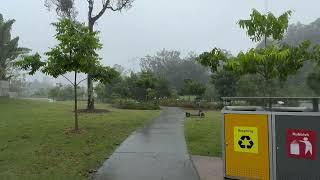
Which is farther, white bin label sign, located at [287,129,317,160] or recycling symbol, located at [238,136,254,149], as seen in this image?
recycling symbol, located at [238,136,254,149]

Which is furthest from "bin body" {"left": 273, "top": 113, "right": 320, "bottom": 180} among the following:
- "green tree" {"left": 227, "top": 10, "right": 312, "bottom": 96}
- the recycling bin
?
"green tree" {"left": 227, "top": 10, "right": 312, "bottom": 96}

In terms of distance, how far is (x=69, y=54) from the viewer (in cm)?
1505

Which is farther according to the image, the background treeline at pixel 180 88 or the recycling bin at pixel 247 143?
the background treeline at pixel 180 88

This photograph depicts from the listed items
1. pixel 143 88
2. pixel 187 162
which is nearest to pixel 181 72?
pixel 143 88

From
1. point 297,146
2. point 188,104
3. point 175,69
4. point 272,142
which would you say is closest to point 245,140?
point 272,142

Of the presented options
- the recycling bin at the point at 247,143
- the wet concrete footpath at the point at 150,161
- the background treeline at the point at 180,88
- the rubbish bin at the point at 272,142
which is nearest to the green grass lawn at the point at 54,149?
the wet concrete footpath at the point at 150,161

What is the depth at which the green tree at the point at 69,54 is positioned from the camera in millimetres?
14680

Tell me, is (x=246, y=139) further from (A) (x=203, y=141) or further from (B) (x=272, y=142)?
(A) (x=203, y=141)

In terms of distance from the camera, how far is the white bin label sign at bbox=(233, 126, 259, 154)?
7586 mm

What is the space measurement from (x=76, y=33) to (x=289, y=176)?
9.48 metres

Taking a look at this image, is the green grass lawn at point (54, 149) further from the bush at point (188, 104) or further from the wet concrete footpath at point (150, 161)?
the bush at point (188, 104)

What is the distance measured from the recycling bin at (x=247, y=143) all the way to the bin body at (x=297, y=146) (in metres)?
0.16

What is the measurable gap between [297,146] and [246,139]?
91 cm

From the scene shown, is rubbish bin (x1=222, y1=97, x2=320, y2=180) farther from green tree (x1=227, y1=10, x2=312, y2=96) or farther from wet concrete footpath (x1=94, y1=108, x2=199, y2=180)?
green tree (x1=227, y1=10, x2=312, y2=96)
